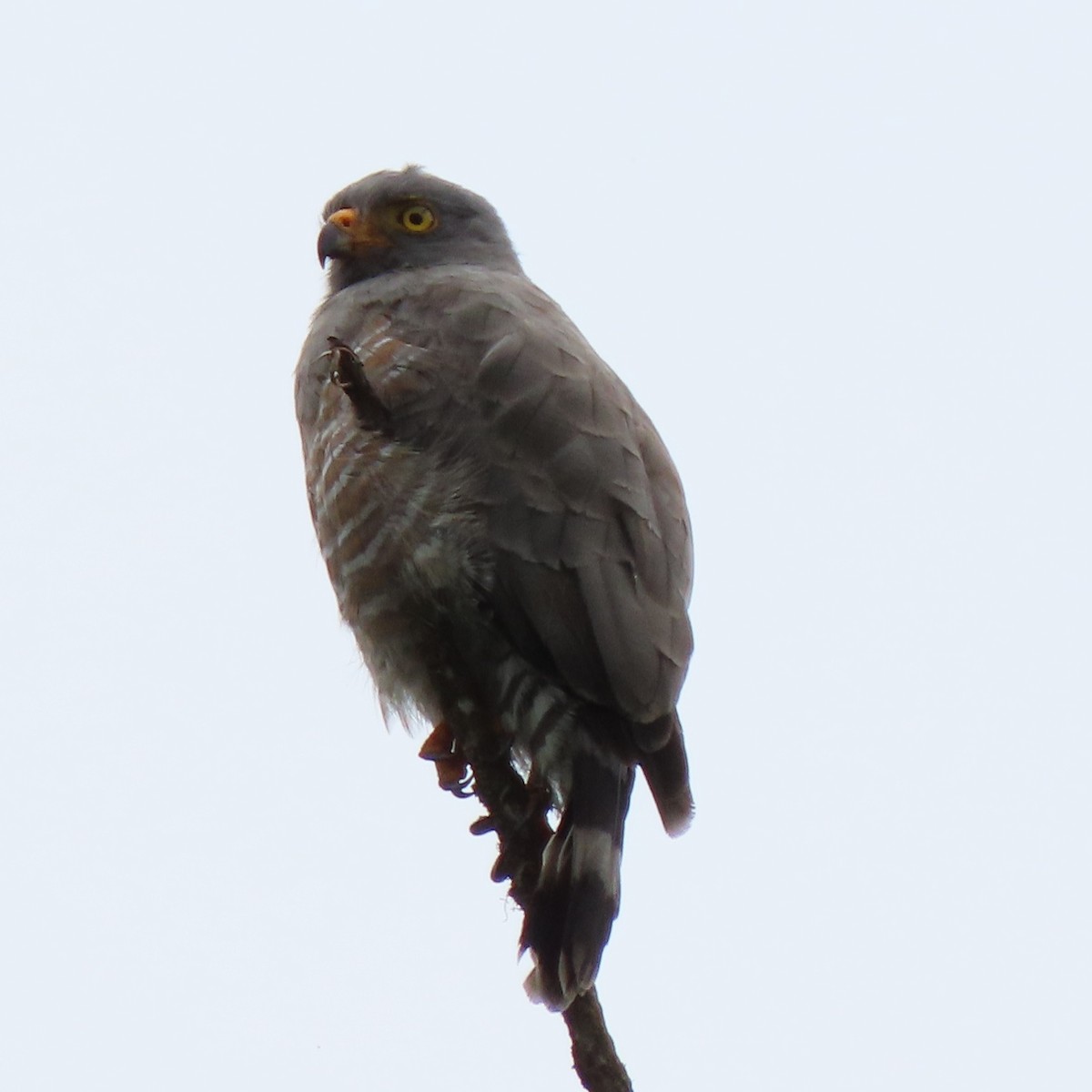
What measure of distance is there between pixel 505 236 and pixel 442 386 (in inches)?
76.9

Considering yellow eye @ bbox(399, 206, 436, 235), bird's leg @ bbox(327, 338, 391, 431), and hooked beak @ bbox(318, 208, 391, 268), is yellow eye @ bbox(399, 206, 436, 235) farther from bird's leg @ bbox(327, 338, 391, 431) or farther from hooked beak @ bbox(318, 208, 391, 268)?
bird's leg @ bbox(327, 338, 391, 431)

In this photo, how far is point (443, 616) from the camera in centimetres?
467

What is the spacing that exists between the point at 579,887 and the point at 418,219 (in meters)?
3.05

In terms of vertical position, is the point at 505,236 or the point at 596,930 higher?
the point at 505,236

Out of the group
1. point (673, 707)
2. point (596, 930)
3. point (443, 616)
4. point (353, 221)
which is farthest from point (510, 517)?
point (353, 221)

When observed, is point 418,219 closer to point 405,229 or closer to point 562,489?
point 405,229

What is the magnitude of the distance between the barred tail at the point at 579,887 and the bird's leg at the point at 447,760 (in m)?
0.47

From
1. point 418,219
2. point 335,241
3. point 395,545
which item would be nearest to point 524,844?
point 395,545

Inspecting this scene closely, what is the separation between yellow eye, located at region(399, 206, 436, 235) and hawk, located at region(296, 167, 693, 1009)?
1113 mm

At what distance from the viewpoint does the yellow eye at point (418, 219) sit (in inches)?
249

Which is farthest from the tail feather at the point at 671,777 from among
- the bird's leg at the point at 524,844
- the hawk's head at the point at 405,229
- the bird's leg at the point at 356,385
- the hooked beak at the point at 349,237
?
the hooked beak at the point at 349,237

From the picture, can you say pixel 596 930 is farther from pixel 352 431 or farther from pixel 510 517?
pixel 352 431

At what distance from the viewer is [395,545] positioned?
473 cm

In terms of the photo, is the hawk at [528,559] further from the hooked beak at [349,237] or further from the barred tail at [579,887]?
the hooked beak at [349,237]
